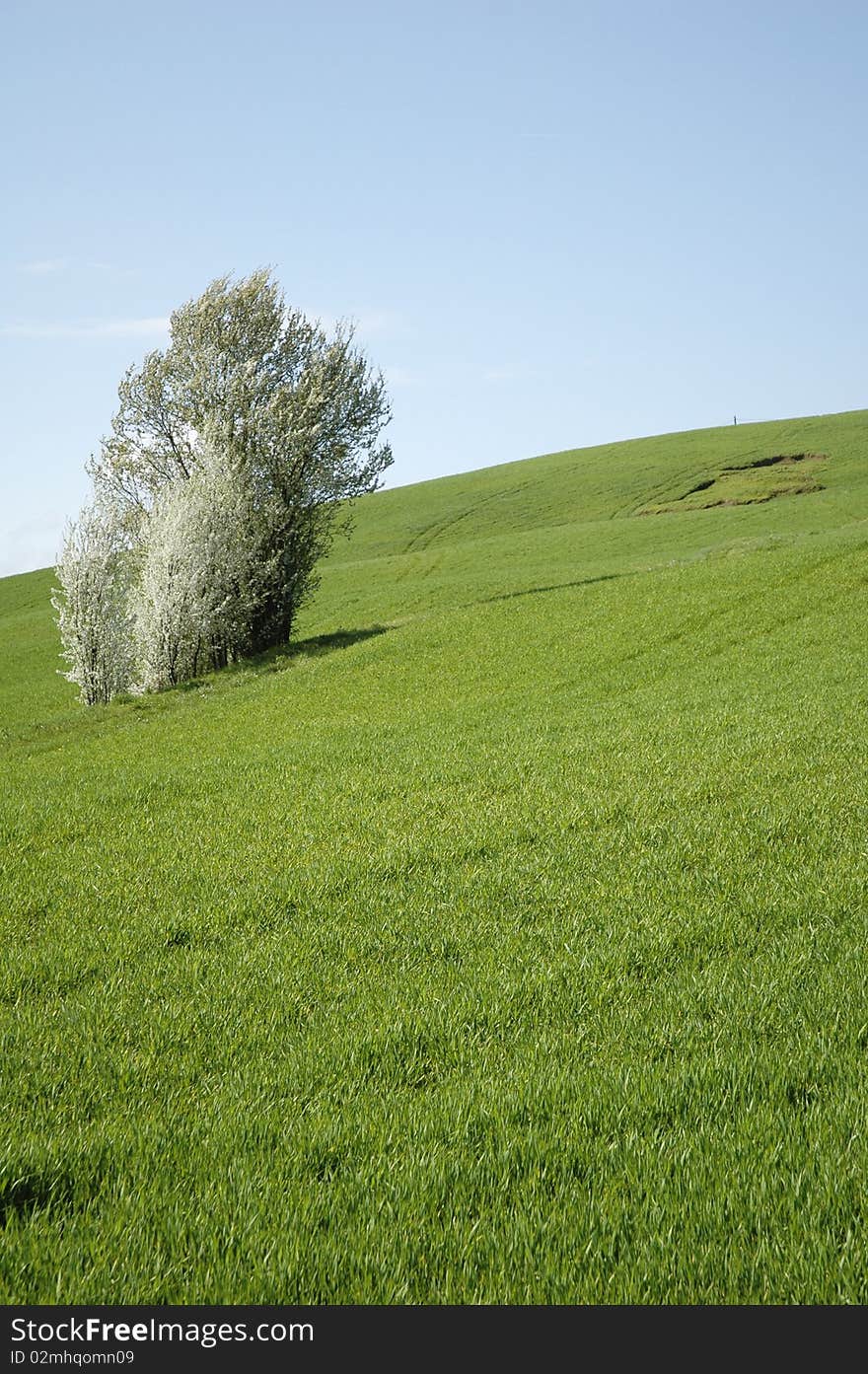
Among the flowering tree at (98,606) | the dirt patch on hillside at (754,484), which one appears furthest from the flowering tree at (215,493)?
the dirt patch on hillside at (754,484)

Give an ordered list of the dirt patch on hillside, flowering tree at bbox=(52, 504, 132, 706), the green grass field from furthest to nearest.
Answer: the dirt patch on hillside → flowering tree at bbox=(52, 504, 132, 706) → the green grass field

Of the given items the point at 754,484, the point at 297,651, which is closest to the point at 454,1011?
the point at 297,651

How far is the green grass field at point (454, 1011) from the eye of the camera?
4141mm

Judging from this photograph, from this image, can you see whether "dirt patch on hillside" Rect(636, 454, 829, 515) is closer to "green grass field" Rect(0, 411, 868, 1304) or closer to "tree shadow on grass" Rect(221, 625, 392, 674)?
"tree shadow on grass" Rect(221, 625, 392, 674)

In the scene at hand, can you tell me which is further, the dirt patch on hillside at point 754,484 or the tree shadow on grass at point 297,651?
the dirt patch on hillside at point 754,484

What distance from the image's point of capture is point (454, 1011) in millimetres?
6422

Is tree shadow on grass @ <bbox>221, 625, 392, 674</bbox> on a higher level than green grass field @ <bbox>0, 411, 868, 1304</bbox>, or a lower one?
higher

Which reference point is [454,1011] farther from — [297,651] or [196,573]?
[297,651]

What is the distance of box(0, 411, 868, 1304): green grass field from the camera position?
13.6 ft

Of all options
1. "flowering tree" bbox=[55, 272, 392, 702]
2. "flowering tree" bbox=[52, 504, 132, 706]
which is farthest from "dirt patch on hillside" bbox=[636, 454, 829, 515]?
"flowering tree" bbox=[52, 504, 132, 706]

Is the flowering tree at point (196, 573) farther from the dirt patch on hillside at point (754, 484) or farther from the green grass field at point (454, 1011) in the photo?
the dirt patch on hillside at point (754, 484)

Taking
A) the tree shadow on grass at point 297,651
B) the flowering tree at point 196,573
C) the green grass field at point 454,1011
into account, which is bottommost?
→ the green grass field at point 454,1011

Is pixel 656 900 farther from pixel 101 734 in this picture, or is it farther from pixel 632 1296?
pixel 101 734

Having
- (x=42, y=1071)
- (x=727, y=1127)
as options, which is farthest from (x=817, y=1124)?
(x=42, y=1071)
